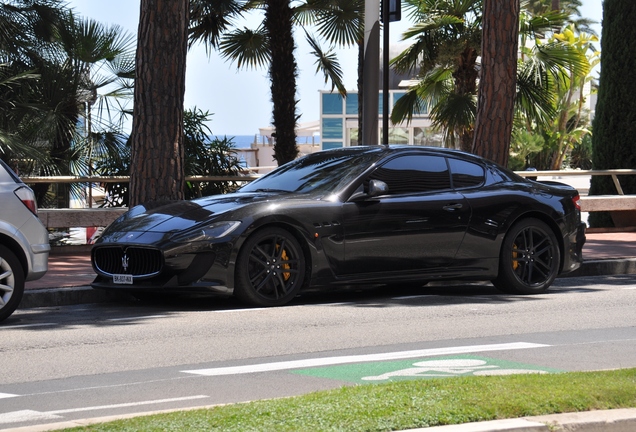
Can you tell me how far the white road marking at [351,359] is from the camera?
704cm

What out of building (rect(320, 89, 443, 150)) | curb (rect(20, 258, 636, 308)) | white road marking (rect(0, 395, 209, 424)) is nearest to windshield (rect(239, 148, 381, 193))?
curb (rect(20, 258, 636, 308))

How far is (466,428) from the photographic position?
15.7 ft

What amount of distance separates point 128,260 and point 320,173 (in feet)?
7.22

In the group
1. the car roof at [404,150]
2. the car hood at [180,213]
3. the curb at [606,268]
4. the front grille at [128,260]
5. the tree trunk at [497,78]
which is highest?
the tree trunk at [497,78]

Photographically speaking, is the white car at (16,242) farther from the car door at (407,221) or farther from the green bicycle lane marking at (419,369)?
the green bicycle lane marking at (419,369)

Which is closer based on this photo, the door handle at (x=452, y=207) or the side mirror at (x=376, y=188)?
the side mirror at (x=376, y=188)

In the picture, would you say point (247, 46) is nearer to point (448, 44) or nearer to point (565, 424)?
point (448, 44)

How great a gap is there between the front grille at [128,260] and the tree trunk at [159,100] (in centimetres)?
282

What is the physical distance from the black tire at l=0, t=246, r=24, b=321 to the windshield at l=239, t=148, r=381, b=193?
110 inches

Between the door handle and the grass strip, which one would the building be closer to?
the door handle

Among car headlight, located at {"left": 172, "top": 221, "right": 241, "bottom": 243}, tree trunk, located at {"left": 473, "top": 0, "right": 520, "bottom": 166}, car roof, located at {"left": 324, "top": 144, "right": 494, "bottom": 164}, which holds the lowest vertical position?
car headlight, located at {"left": 172, "top": 221, "right": 241, "bottom": 243}

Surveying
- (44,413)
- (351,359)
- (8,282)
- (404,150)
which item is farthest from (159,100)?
(44,413)

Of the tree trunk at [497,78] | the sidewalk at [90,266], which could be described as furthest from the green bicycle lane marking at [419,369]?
the tree trunk at [497,78]

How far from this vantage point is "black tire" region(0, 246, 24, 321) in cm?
899
